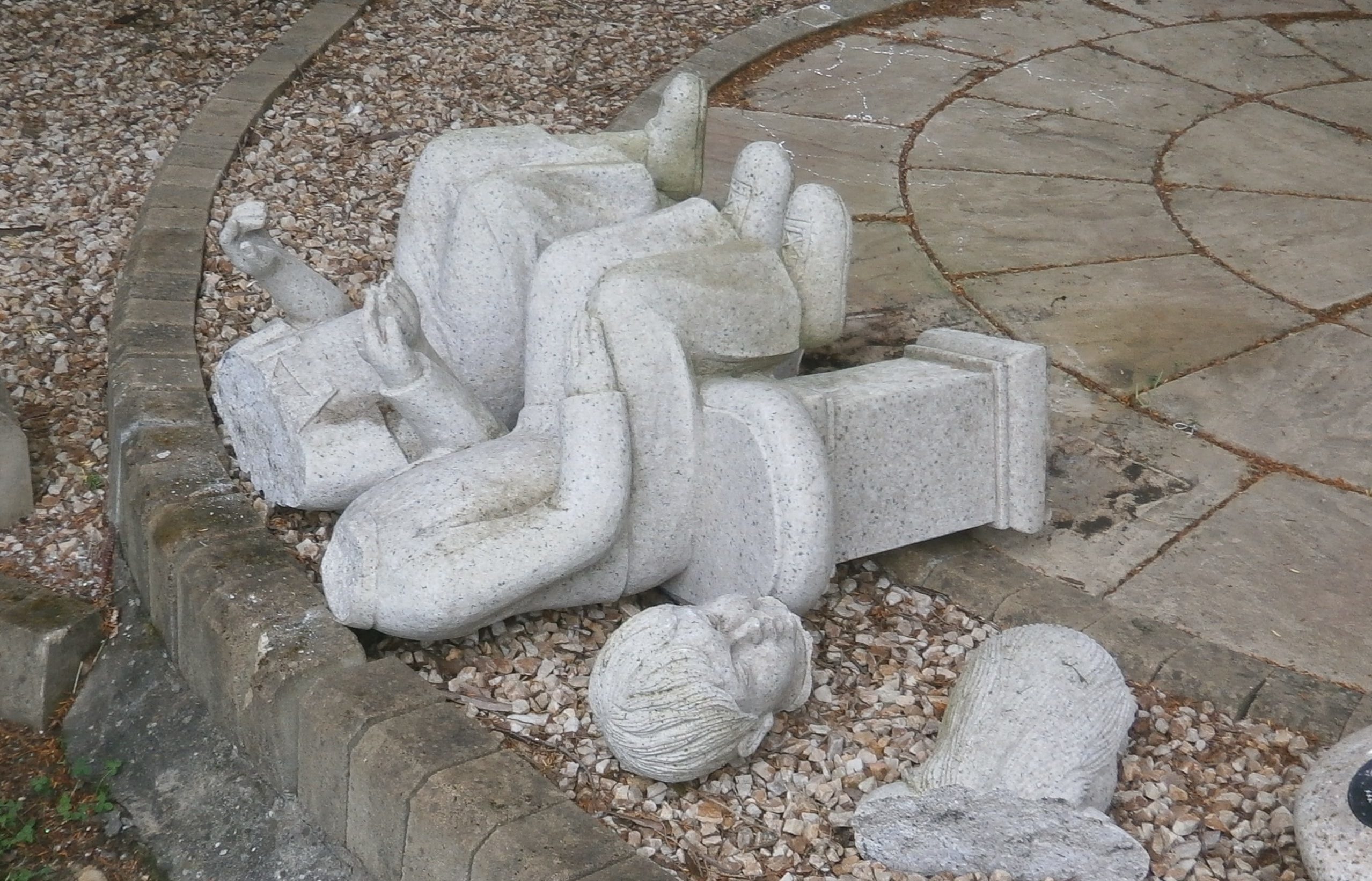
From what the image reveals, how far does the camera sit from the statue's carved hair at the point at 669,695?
2764 millimetres

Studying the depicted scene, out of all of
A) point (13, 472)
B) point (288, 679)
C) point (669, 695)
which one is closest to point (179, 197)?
point (13, 472)

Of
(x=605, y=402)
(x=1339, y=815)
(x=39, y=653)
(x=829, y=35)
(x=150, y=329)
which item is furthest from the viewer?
(x=829, y=35)

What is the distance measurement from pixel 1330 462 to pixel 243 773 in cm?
263

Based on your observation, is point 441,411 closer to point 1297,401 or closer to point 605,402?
point 605,402

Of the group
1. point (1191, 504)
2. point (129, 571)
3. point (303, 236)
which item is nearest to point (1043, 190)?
point (1191, 504)

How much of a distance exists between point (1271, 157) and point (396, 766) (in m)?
3.97

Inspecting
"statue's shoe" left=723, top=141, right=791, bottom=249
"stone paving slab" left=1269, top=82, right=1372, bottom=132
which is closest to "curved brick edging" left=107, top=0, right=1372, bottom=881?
"statue's shoe" left=723, top=141, right=791, bottom=249

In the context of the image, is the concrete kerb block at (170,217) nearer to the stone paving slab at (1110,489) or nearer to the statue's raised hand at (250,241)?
the statue's raised hand at (250,241)

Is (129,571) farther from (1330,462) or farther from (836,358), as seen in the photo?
(1330,462)

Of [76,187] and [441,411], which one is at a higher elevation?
[441,411]

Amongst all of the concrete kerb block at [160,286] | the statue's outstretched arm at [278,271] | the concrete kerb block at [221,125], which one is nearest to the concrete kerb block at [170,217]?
the concrete kerb block at [160,286]

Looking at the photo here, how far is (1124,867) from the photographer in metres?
2.68

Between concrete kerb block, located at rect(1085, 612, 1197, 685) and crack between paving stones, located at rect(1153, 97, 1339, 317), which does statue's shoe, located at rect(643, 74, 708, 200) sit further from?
crack between paving stones, located at rect(1153, 97, 1339, 317)

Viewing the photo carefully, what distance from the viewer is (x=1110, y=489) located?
12.4ft
